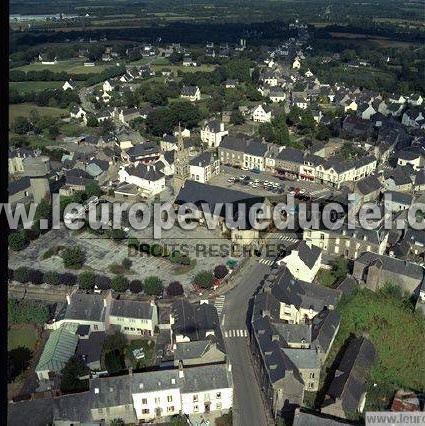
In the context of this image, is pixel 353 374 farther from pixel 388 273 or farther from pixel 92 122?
pixel 92 122

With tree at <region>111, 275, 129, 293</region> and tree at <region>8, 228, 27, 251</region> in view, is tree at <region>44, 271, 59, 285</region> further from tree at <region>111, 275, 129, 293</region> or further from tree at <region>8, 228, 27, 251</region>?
tree at <region>8, 228, 27, 251</region>

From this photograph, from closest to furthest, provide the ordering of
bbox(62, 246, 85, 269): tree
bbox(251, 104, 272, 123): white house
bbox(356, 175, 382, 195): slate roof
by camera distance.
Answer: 1. bbox(62, 246, 85, 269): tree
2. bbox(356, 175, 382, 195): slate roof
3. bbox(251, 104, 272, 123): white house

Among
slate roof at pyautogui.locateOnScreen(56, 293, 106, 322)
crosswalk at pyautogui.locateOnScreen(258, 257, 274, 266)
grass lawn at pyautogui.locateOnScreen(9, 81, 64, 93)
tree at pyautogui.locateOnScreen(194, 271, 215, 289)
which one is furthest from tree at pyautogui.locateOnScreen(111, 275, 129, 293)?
grass lawn at pyautogui.locateOnScreen(9, 81, 64, 93)

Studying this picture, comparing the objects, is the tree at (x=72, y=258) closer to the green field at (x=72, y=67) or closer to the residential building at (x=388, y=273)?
the residential building at (x=388, y=273)

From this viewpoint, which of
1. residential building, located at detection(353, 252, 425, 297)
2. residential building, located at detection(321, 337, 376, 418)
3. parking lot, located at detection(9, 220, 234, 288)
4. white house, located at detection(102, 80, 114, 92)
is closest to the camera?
residential building, located at detection(321, 337, 376, 418)

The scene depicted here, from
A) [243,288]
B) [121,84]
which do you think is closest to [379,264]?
[243,288]

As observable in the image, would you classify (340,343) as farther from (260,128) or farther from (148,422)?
(260,128)

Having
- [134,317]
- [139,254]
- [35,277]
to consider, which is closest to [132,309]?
[134,317]

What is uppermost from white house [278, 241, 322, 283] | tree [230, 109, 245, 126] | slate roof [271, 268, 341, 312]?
tree [230, 109, 245, 126]

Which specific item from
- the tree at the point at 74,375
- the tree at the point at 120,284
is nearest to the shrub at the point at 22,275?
the tree at the point at 120,284
